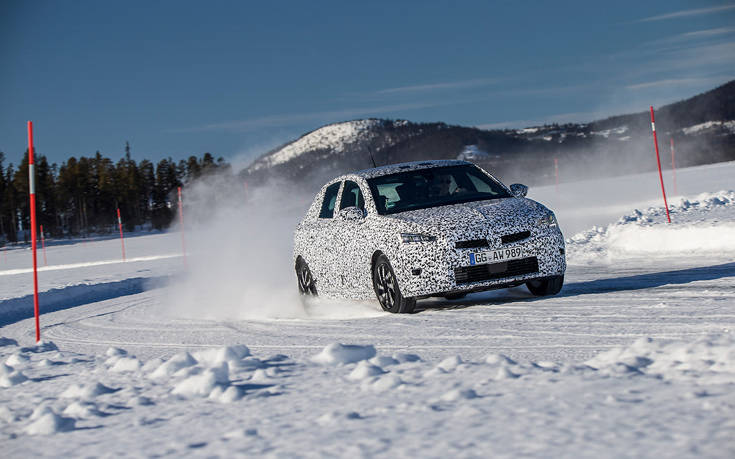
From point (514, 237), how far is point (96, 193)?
136271 millimetres

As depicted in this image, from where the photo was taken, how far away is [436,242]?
781cm

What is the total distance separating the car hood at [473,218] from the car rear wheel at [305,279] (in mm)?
2150

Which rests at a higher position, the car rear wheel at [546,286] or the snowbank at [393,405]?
the car rear wheel at [546,286]

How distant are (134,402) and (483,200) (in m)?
4.95

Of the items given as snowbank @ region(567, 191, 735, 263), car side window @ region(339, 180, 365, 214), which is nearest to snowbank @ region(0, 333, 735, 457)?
car side window @ region(339, 180, 365, 214)

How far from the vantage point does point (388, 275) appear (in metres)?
8.38

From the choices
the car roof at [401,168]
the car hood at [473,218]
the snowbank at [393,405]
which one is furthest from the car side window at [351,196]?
the snowbank at [393,405]

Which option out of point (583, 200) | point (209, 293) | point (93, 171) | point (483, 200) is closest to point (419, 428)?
point (483, 200)

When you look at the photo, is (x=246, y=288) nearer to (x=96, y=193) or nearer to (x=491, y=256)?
(x=491, y=256)

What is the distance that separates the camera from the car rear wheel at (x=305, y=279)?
10.2 meters

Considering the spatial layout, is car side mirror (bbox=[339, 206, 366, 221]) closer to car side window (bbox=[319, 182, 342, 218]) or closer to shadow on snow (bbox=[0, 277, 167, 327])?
car side window (bbox=[319, 182, 342, 218])

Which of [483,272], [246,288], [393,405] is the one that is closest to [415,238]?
[483,272]

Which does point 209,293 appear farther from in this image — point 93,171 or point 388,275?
point 93,171

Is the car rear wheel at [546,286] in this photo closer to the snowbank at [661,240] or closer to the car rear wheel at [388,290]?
the car rear wheel at [388,290]
